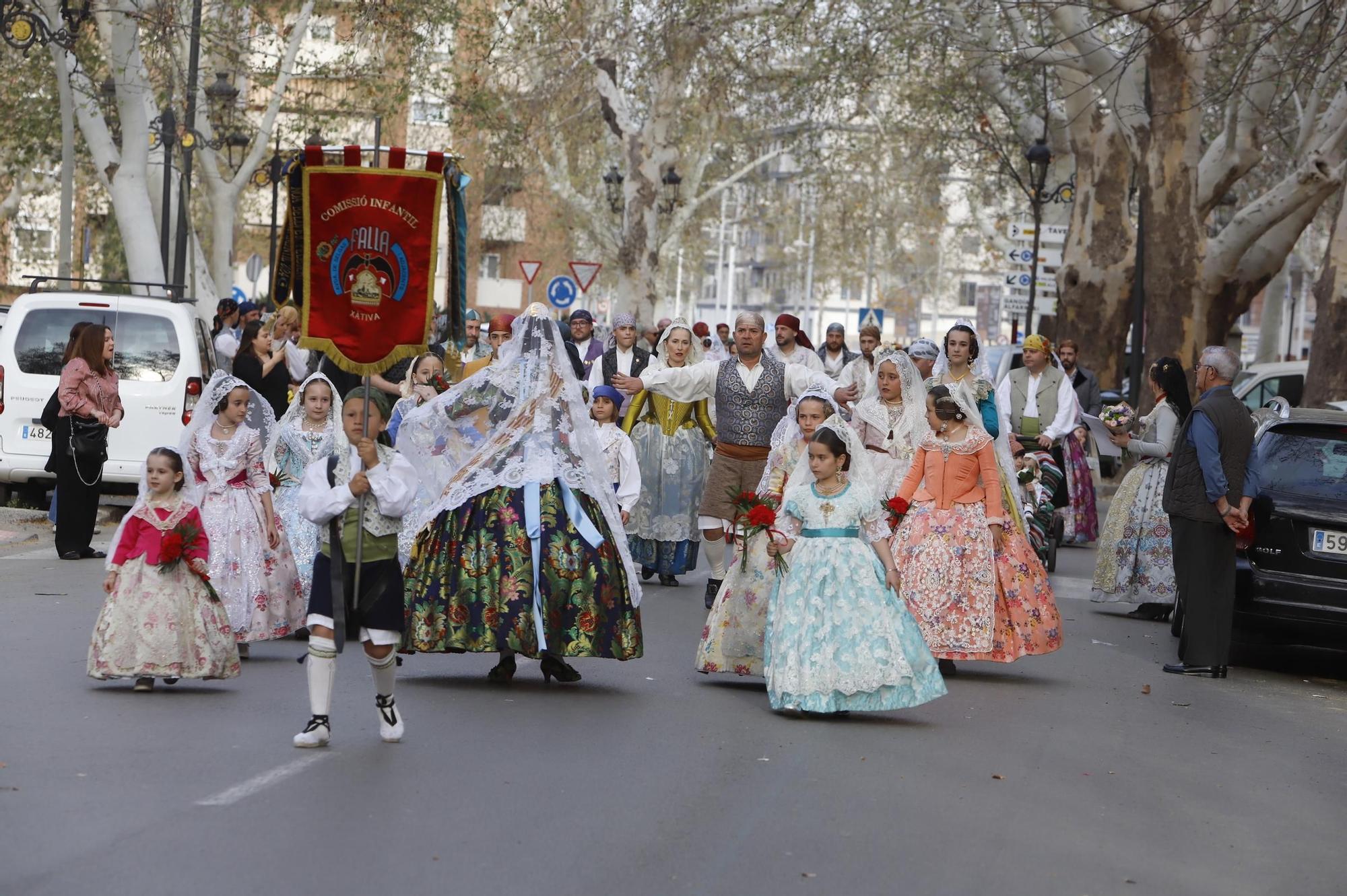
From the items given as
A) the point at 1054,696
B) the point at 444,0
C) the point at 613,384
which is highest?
the point at 444,0

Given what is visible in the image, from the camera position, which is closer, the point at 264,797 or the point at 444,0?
the point at 264,797

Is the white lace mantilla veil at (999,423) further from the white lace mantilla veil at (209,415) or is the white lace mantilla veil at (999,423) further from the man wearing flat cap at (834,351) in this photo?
the man wearing flat cap at (834,351)

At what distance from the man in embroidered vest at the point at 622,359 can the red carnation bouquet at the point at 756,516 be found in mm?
6575

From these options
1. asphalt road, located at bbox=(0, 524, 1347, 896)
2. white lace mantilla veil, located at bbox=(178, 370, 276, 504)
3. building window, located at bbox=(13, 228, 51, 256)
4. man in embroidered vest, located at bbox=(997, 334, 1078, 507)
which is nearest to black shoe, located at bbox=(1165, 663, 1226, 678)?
asphalt road, located at bbox=(0, 524, 1347, 896)

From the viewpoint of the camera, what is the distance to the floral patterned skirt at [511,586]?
9766 millimetres

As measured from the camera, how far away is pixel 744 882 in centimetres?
629

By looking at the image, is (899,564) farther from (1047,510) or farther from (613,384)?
(1047,510)

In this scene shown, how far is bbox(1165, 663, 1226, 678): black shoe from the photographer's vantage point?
12207 millimetres

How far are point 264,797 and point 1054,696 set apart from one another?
5.15 meters

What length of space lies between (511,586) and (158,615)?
65.6 inches

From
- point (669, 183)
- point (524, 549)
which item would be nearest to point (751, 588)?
point (524, 549)

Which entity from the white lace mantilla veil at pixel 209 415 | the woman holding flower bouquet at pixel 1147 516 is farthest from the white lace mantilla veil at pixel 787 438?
the woman holding flower bouquet at pixel 1147 516

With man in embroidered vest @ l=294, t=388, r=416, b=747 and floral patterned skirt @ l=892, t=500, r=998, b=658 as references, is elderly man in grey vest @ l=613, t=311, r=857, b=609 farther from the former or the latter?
man in embroidered vest @ l=294, t=388, r=416, b=747

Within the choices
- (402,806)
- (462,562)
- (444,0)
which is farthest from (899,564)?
(444,0)
